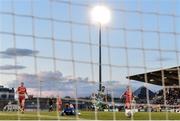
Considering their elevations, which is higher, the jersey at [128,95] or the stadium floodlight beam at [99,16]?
the stadium floodlight beam at [99,16]

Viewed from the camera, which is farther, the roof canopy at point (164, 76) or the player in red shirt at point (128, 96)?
the player in red shirt at point (128, 96)

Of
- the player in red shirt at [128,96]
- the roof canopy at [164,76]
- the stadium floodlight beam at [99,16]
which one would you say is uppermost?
the stadium floodlight beam at [99,16]

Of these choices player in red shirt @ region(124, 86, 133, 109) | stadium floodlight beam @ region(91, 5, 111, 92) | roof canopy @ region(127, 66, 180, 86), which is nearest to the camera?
stadium floodlight beam @ region(91, 5, 111, 92)

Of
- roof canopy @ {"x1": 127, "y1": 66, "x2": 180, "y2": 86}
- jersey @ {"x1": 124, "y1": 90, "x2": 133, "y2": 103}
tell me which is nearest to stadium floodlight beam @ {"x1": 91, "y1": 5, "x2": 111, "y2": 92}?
roof canopy @ {"x1": 127, "y1": 66, "x2": 180, "y2": 86}

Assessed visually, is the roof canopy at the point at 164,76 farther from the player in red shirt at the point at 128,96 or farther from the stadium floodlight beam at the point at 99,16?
the stadium floodlight beam at the point at 99,16

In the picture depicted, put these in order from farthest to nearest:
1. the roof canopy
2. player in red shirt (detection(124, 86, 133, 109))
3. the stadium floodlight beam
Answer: player in red shirt (detection(124, 86, 133, 109)) → the roof canopy → the stadium floodlight beam

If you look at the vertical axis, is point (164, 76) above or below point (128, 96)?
above

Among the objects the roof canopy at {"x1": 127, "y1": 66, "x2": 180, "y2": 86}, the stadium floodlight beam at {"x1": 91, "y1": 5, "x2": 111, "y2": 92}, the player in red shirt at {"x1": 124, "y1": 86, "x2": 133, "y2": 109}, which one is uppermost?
the stadium floodlight beam at {"x1": 91, "y1": 5, "x2": 111, "y2": 92}

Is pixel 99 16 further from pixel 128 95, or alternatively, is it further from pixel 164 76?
pixel 164 76

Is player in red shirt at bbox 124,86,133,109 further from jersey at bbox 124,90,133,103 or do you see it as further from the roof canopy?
the roof canopy

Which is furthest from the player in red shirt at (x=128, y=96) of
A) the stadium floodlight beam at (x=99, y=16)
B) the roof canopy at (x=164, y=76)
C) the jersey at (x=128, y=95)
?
the stadium floodlight beam at (x=99, y=16)

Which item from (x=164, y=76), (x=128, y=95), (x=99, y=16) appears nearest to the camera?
(x=99, y=16)

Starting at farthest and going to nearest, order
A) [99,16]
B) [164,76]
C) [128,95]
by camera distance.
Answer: [164,76]
[128,95]
[99,16]

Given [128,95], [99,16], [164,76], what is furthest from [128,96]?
[164,76]
